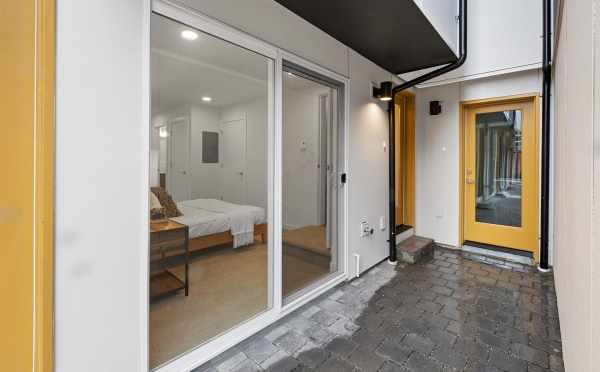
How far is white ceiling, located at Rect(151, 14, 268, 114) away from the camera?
5.30ft

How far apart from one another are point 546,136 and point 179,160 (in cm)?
401

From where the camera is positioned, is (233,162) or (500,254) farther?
(500,254)

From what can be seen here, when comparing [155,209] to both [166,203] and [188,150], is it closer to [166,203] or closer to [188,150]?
[166,203]

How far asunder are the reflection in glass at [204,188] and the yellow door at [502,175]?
3478 millimetres

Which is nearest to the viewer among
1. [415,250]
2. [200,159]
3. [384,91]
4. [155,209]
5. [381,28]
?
[155,209]

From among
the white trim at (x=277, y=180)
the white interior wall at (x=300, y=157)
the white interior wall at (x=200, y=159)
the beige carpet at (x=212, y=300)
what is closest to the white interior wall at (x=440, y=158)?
the white interior wall at (x=300, y=157)

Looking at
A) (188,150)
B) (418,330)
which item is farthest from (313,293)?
(188,150)

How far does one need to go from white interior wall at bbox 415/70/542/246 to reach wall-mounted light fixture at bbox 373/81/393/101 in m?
1.37

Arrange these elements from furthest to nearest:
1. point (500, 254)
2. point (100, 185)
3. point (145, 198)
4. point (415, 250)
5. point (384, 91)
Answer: point (500, 254), point (415, 250), point (384, 91), point (145, 198), point (100, 185)

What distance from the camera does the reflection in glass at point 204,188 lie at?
1671 millimetres

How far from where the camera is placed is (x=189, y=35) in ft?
Answer: 5.64

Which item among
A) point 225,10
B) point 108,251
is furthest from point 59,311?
point 225,10

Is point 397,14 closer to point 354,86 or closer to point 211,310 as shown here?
point 354,86

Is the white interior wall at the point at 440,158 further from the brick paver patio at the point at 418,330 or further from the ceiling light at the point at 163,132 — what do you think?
the ceiling light at the point at 163,132
